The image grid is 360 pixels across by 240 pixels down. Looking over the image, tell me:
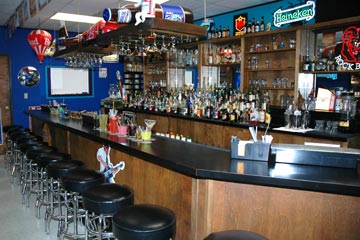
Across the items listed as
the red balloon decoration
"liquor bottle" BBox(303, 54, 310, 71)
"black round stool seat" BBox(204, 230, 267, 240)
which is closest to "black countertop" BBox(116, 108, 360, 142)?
"liquor bottle" BBox(303, 54, 310, 71)

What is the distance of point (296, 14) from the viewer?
4820mm

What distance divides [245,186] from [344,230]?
1.99 ft

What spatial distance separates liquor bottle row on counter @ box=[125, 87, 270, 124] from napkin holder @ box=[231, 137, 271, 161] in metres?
1.77

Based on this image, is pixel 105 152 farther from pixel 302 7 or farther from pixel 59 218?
pixel 302 7

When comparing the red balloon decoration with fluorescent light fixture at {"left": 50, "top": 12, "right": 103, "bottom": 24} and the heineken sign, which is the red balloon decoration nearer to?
fluorescent light fixture at {"left": 50, "top": 12, "right": 103, "bottom": 24}

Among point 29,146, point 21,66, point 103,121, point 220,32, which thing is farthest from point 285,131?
point 21,66

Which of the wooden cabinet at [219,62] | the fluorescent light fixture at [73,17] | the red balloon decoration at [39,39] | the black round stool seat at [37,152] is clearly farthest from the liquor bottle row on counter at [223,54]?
the black round stool seat at [37,152]

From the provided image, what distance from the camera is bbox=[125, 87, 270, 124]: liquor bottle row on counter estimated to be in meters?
4.55

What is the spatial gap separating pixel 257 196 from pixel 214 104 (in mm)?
3307

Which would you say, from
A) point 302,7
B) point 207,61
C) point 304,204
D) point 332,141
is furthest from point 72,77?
point 304,204

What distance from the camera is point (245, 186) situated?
1.96 m

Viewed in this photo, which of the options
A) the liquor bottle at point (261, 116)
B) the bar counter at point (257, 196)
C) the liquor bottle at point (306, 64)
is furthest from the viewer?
the liquor bottle at point (306, 64)

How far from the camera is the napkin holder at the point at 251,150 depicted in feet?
6.93

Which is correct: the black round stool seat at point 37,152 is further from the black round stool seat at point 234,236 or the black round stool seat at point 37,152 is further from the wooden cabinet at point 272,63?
the wooden cabinet at point 272,63
